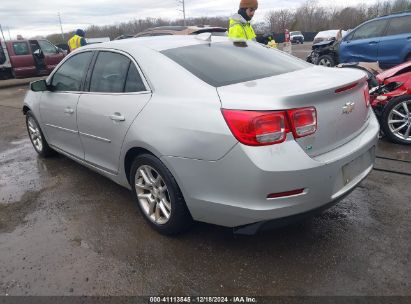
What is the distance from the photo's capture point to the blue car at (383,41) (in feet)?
27.5

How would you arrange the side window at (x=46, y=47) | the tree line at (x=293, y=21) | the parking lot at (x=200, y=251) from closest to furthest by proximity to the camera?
the parking lot at (x=200, y=251)
the side window at (x=46, y=47)
the tree line at (x=293, y=21)

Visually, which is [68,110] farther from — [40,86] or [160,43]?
[160,43]

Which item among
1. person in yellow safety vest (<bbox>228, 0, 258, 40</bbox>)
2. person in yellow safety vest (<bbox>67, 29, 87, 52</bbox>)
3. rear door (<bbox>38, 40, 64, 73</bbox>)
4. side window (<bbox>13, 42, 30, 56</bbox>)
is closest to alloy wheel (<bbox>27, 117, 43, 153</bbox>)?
person in yellow safety vest (<bbox>228, 0, 258, 40</bbox>)

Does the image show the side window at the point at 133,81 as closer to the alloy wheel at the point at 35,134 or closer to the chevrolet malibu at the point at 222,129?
the chevrolet malibu at the point at 222,129

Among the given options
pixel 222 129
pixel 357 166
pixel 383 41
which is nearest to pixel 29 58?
pixel 383 41

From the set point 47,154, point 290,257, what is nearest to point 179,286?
point 290,257

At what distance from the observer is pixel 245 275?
2.51 m

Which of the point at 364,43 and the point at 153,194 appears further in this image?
the point at 364,43

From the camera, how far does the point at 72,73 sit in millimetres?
3973

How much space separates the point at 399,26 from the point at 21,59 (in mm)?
13110

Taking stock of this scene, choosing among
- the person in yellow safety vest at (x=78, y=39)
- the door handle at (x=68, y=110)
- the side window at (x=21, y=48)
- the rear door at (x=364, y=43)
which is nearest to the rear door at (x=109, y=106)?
the door handle at (x=68, y=110)

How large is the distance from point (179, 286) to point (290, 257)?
827mm

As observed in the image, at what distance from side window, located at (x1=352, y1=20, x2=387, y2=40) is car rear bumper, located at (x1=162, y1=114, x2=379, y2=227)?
24.9ft

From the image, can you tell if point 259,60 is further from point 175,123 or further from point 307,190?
point 307,190
